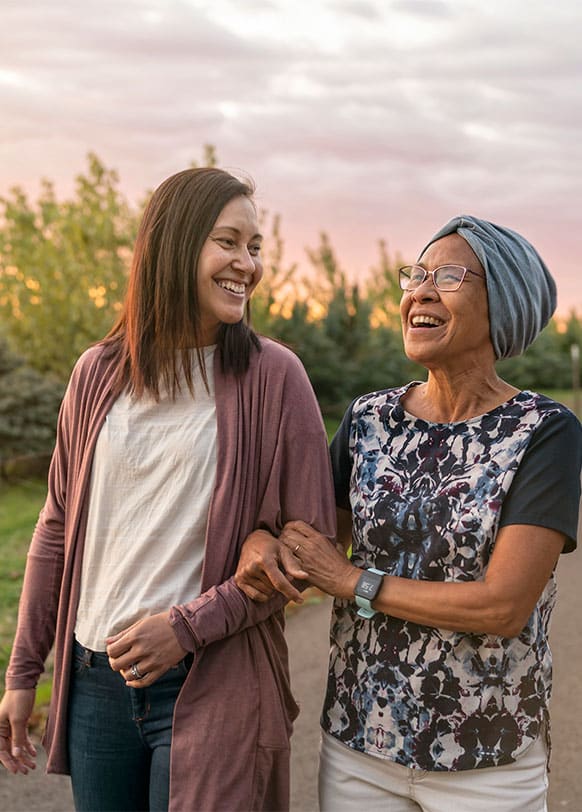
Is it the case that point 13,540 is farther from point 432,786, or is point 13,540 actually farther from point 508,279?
point 508,279

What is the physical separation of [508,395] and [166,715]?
3.88 feet

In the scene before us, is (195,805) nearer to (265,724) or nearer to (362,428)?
(265,724)

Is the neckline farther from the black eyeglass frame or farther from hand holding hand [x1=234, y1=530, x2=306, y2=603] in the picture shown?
hand holding hand [x1=234, y1=530, x2=306, y2=603]

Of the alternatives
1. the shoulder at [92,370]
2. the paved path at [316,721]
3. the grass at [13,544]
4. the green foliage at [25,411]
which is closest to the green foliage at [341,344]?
the green foliage at [25,411]

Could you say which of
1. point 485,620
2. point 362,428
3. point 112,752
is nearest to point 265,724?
point 112,752

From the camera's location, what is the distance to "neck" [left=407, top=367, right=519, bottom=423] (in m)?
2.44

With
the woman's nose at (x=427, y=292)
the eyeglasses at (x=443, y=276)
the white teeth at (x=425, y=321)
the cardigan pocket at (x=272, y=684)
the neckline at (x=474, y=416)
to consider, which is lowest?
the cardigan pocket at (x=272, y=684)

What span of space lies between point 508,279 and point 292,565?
2.91 ft

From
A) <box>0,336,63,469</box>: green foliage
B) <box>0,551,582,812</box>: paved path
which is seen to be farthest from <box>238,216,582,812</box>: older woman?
<box>0,336,63,469</box>: green foliage

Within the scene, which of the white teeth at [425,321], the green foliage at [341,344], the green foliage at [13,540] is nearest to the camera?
the white teeth at [425,321]

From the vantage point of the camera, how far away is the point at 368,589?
2316 mm

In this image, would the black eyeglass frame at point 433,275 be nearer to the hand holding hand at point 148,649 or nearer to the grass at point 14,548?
the hand holding hand at point 148,649

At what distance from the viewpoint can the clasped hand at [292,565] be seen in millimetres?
2258

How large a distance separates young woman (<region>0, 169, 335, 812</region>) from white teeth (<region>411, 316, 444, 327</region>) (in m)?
0.34
